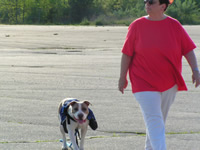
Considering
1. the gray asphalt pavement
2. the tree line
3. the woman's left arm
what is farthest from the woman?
the tree line

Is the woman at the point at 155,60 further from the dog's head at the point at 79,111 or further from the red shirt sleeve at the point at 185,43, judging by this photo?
the dog's head at the point at 79,111

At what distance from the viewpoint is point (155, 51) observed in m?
5.15

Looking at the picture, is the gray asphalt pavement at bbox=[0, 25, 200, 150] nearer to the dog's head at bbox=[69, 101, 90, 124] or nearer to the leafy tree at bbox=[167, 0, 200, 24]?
the dog's head at bbox=[69, 101, 90, 124]

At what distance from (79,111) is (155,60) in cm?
117

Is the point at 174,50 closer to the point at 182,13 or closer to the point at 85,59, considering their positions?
the point at 85,59

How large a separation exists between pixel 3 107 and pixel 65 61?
355 inches

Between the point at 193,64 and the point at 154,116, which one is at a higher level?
the point at 193,64

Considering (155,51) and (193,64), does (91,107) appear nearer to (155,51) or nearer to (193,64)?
(193,64)

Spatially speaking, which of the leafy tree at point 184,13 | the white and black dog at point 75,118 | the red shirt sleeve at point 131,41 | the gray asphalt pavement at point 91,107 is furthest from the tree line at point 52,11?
the red shirt sleeve at point 131,41

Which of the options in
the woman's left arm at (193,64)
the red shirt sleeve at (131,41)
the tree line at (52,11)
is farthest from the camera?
the tree line at (52,11)

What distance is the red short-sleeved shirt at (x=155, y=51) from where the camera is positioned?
16.9ft

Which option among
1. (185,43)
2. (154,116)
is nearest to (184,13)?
(185,43)

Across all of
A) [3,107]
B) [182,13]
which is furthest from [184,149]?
[182,13]

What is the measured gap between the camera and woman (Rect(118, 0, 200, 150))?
514 cm
